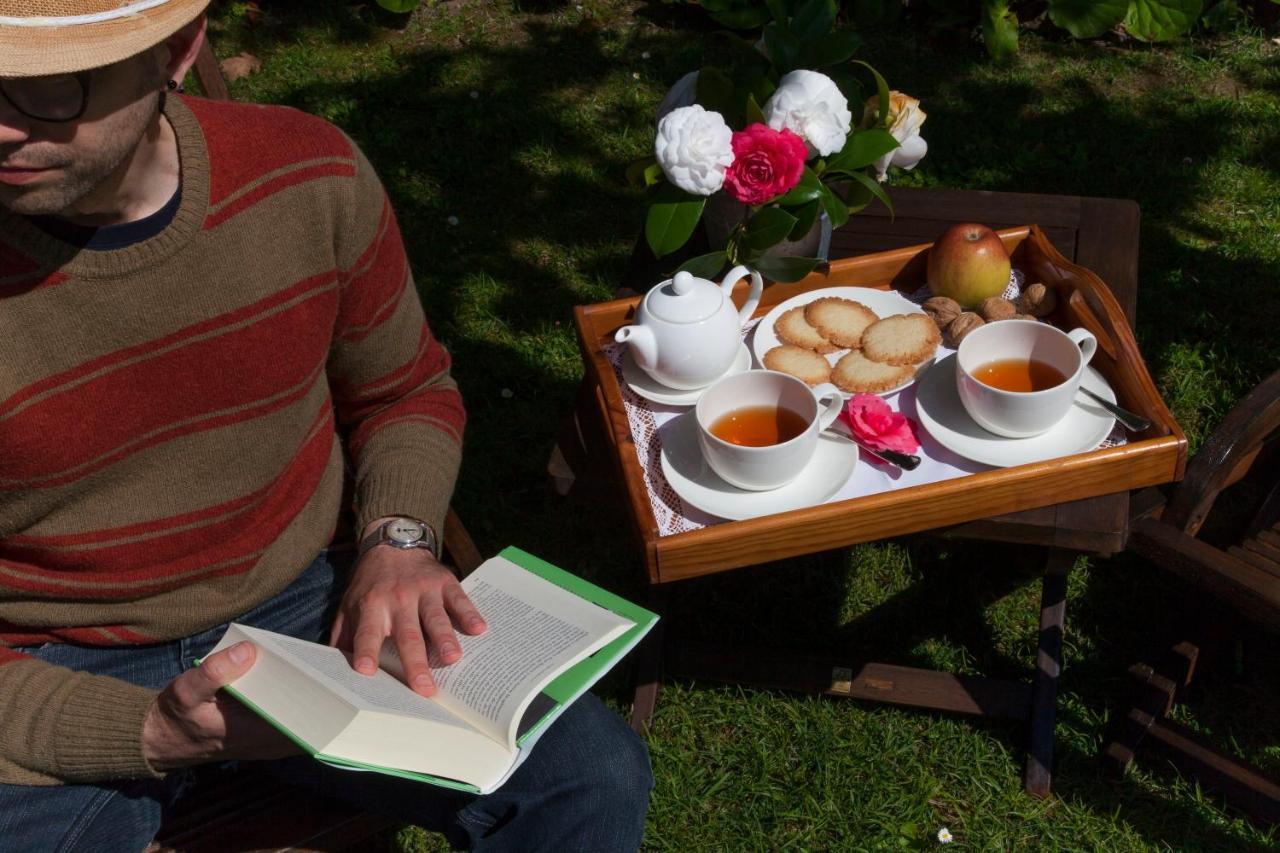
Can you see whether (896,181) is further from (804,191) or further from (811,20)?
(804,191)

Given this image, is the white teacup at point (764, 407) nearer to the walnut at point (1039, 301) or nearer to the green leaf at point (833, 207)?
the green leaf at point (833, 207)

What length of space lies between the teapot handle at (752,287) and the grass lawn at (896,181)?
424 millimetres

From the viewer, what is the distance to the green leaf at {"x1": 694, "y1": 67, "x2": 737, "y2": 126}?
2.17 m

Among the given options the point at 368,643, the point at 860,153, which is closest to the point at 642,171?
the point at 860,153

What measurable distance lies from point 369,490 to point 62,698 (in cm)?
58

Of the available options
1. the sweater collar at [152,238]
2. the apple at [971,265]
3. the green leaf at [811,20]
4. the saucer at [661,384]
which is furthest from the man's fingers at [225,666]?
the green leaf at [811,20]

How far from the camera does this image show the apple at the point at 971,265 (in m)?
2.15

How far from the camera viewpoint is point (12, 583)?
6.15ft

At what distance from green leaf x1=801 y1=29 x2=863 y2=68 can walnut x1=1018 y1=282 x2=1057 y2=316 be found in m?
0.54

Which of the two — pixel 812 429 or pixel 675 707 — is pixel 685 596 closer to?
pixel 675 707

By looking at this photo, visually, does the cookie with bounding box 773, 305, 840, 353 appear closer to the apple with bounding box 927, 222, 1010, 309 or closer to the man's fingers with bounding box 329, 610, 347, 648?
the apple with bounding box 927, 222, 1010, 309

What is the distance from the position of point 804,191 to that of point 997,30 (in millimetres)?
3047

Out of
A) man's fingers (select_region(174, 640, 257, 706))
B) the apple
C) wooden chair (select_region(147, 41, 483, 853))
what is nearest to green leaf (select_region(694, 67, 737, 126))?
the apple

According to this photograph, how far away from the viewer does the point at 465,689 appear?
1.71 meters
